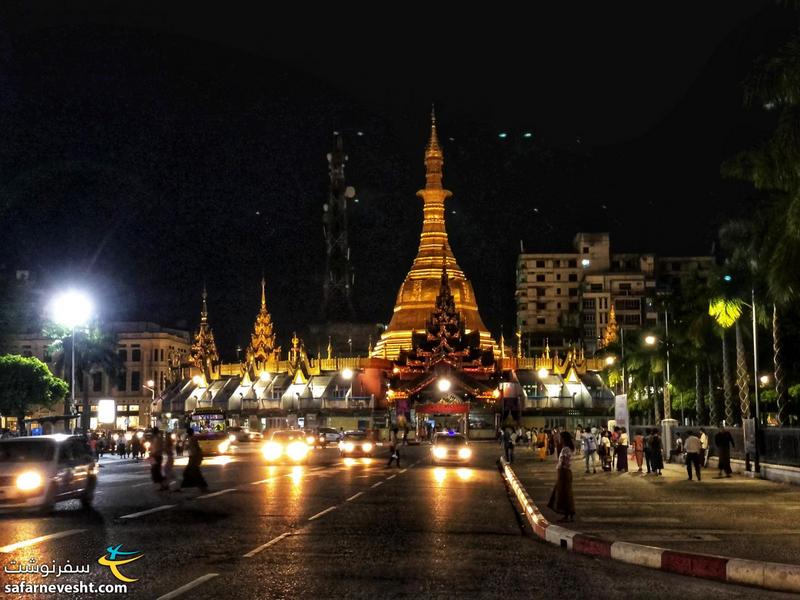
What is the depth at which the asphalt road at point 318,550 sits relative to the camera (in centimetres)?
1146

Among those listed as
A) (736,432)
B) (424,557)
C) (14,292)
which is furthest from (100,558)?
(14,292)

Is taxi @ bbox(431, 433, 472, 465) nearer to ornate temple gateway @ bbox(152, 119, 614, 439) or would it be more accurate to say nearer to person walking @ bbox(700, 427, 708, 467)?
person walking @ bbox(700, 427, 708, 467)

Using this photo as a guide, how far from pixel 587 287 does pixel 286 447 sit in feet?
264

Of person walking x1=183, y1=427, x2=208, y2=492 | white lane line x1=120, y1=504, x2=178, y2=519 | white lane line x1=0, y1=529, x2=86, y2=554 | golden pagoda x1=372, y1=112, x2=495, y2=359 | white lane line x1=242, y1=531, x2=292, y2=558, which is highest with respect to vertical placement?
golden pagoda x1=372, y1=112, x2=495, y2=359

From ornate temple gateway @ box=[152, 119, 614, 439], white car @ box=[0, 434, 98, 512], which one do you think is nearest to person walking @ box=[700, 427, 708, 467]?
white car @ box=[0, 434, 98, 512]

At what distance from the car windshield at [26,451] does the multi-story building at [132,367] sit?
109342 mm

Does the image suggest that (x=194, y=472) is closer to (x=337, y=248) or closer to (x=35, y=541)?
(x=35, y=541)

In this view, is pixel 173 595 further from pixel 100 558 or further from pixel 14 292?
pixel 14 292

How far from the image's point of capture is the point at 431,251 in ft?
339

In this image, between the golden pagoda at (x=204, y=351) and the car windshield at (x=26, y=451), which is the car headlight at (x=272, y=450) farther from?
the golden pagoda at (x=204, y=351)

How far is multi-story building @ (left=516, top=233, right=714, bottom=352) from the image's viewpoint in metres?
128

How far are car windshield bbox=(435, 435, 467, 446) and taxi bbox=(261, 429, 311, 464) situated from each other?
6.90m

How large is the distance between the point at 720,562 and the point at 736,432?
2854 centimetres

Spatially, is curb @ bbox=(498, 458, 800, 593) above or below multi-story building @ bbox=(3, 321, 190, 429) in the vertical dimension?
below
